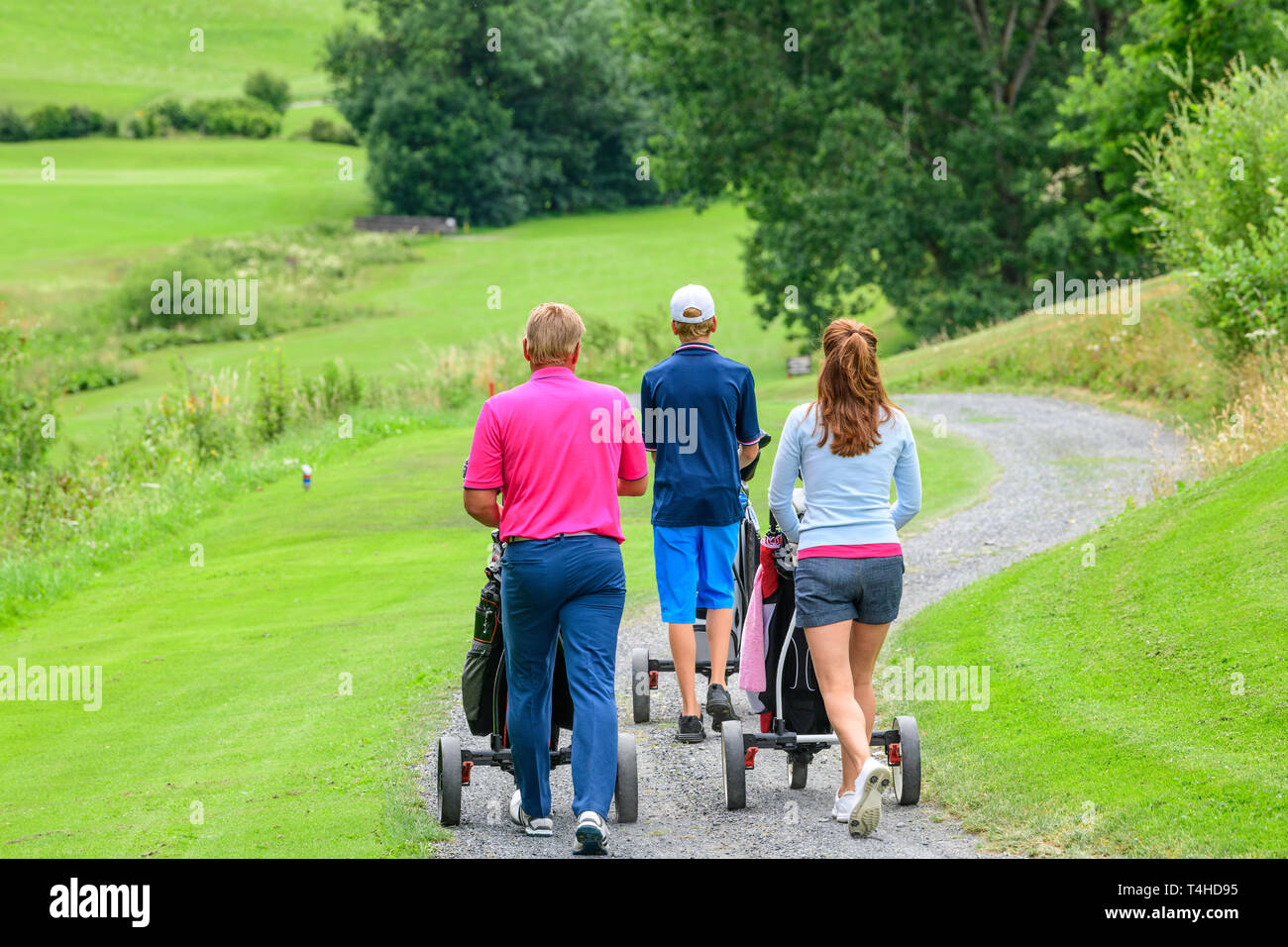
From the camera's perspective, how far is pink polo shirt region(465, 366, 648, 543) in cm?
604

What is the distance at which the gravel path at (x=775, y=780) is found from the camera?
6.49 metres

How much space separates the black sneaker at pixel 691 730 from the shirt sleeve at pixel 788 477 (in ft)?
5.82

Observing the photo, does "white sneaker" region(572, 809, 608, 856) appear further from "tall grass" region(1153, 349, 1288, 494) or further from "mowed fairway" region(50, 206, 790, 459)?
"mowed fairway" region(50, 206, 790, 459)

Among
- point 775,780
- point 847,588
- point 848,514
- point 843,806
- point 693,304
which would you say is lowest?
point 775,780

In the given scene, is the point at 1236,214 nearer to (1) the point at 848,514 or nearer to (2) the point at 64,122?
(1) the point at 848,514

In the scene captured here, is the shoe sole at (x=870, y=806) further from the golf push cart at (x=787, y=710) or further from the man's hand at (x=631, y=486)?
the man's hand at (x=631, y=486)

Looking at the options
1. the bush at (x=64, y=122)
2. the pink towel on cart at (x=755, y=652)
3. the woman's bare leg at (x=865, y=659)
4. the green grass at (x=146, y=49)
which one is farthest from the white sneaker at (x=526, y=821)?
the green grass at (x=146, y=49)

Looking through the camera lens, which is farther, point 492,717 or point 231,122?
point 231,122

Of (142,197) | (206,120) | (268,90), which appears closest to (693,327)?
(142,197)

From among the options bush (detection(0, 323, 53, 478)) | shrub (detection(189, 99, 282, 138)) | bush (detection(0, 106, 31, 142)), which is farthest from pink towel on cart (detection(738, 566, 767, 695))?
shrub (detection(189, 99, 282, 138))

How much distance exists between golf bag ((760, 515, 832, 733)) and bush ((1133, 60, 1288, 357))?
12.0 metres

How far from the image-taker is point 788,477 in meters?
6.46

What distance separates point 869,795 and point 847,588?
92 centimetres
